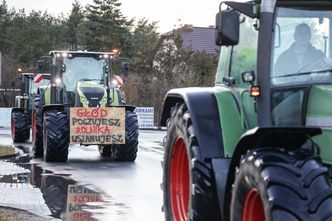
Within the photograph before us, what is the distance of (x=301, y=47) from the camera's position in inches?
190

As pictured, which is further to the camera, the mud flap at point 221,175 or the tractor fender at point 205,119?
the tractor fender at point 205,119

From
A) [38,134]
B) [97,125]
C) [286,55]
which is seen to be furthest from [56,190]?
[286,55]

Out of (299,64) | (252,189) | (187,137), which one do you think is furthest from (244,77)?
(252,189)

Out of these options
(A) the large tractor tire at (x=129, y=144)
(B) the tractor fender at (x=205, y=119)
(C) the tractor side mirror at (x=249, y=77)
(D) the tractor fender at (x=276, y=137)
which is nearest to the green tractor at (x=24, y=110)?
(A) the large tractor tire at (x=129, y=144)

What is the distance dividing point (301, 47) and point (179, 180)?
2.11m

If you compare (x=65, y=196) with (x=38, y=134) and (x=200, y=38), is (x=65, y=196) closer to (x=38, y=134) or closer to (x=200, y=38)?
(x=38, y=134)

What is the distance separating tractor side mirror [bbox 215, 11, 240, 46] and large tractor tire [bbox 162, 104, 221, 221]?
1048mm

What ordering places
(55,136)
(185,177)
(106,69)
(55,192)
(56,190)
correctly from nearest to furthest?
(185,177) < (55,192) < (56,190) < (55,136) < (106,69)

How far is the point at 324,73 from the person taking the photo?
184 inches

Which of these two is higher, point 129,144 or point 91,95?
point 91,95

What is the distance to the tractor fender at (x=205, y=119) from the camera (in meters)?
5.34

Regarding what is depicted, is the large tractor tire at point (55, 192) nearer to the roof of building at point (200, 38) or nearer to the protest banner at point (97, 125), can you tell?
the protest banner at point (97, 125)

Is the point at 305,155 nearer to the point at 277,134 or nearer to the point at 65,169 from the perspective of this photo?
the point at 277,134

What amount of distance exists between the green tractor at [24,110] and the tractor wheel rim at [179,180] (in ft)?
55.0
